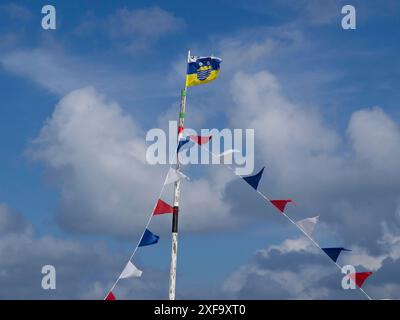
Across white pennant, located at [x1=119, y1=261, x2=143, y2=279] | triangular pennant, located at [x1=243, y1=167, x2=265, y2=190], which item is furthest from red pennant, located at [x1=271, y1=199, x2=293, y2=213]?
white pennant, located at [x1=119, y1=261, x2=143, y2=279]

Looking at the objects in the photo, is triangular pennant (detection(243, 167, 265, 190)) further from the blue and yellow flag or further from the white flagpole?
the blue and yellow flag

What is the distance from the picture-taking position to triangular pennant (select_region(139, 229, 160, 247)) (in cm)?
4909

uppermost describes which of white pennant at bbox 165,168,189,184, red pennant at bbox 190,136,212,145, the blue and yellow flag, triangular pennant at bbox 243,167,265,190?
the blue and yellow flag

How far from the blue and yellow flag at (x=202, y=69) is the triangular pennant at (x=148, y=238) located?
476 inches

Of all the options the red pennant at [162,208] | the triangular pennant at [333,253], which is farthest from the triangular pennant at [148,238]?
the triangular pennant at [333,253]

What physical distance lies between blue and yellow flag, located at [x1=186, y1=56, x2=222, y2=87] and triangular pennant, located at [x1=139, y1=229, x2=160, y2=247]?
476 inches

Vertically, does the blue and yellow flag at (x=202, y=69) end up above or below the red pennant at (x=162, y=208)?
above

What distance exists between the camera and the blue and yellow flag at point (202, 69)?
178 feet

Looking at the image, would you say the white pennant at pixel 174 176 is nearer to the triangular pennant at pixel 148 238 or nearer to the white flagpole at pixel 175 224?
the white flagpole at pixel 175 224

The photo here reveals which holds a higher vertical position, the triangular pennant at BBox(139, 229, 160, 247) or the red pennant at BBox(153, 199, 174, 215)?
the red pennant at BBox(153, 199, 174, 215)

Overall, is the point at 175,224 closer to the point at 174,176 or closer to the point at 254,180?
the point at 174,176
